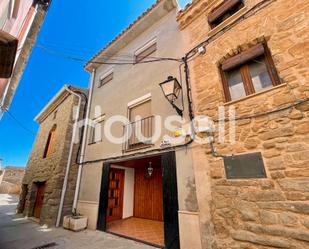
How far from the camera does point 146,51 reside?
22.6 ft

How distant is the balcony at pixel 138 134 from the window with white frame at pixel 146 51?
288 cm

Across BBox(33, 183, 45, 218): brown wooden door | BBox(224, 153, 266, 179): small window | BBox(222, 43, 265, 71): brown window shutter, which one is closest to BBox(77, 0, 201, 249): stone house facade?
BBox(224, 153, 266, 179): small window

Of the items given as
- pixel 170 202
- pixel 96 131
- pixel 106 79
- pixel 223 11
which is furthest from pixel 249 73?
pixel 106 79

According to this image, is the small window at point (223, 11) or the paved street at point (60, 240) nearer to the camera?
the paved street at point (60, 240)

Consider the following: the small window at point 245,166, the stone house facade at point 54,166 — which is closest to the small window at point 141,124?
the small window at point 245,166

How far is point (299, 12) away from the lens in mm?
3299

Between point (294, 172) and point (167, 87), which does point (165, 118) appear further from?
point (294, 172)

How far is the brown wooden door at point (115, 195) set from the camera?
6.80 m

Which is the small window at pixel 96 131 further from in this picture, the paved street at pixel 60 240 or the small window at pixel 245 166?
the small window at pixel 245 166

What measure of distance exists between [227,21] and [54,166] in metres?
8.66

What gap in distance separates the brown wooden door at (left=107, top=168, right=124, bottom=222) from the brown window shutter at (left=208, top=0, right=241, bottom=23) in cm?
655

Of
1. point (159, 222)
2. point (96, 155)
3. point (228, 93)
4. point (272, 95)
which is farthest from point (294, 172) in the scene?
point (96, 155)

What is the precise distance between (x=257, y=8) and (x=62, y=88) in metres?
9.05

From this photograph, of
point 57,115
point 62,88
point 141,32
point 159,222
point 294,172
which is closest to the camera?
point 294,172
